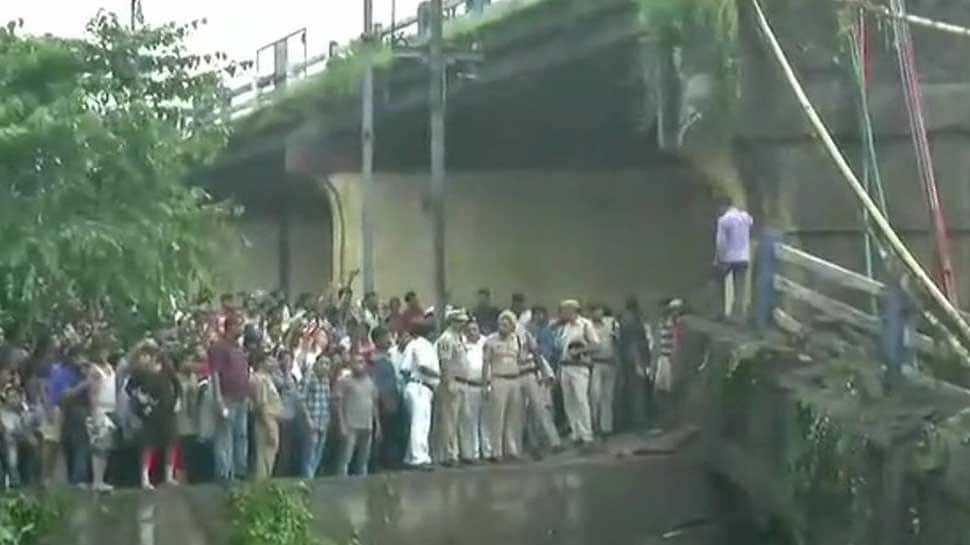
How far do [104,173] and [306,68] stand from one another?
15614 millimetres

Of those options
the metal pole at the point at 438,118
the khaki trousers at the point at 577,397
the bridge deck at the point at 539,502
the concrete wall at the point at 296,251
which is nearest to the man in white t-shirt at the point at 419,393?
the bridge deck at the point at 539,502

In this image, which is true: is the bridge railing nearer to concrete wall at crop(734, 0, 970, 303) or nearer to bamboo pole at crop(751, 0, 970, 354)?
concrete wall at crop(734, 0, 970, 303)


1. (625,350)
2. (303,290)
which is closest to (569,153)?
(303,290)

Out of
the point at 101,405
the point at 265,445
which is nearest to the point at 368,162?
the point at 265,445

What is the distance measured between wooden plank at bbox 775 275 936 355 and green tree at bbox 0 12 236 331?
14.0 feet

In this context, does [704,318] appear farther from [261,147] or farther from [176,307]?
[261,147]

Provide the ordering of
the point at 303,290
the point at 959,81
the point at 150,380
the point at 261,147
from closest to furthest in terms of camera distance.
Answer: the point at 150,380 → the point at 959,81 → the point at 261,147 → the point at 303,290

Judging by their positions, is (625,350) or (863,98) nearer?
(863,98)

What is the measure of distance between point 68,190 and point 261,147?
16881mm

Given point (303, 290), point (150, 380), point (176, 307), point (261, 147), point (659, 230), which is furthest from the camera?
point (303, 290)

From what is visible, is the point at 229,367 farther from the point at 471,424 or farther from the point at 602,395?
the point at 602,395

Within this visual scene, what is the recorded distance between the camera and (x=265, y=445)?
1903 centimetres

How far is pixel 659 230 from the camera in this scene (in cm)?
3206

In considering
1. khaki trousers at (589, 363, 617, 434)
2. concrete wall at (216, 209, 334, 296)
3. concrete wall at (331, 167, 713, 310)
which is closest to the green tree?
khaki trousers at (589, 363, 617, 434)
